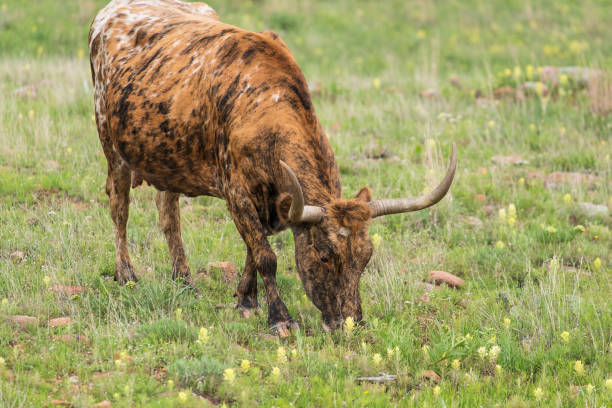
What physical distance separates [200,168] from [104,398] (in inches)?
92.2

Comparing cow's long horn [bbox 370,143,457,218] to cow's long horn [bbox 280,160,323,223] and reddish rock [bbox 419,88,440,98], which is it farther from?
reddish rock [bbox 419,88,440,98]

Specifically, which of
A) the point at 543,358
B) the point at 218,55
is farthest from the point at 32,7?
the point at 543,358

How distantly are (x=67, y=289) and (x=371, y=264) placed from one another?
2919mm

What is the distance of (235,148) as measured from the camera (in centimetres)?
590

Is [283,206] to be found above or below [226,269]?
above

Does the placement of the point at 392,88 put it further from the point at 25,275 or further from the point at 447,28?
the point at 25,275

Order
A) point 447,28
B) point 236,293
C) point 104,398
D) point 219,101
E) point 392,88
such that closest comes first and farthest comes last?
point 104,398 → point 219,101 → point 236,293 → point 392,88 → point 447,28

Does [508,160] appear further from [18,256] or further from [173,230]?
[18,256]

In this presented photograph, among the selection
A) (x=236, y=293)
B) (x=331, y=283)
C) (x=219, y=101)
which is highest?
(x=219, y=101)

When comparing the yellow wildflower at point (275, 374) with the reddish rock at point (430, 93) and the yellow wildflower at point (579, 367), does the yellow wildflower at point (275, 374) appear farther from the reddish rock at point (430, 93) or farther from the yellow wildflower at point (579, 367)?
the reddish rock at point (430, 93)

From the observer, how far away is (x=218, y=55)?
637 cm

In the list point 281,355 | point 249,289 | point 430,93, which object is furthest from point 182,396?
point 430,93

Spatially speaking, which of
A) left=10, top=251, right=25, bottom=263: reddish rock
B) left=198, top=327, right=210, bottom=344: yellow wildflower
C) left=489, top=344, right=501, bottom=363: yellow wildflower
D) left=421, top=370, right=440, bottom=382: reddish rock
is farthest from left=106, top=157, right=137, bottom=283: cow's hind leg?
left=489, top=344, right=501, bottom=363: yellow wildflower

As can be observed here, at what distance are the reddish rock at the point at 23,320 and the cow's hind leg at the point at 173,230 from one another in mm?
1519
